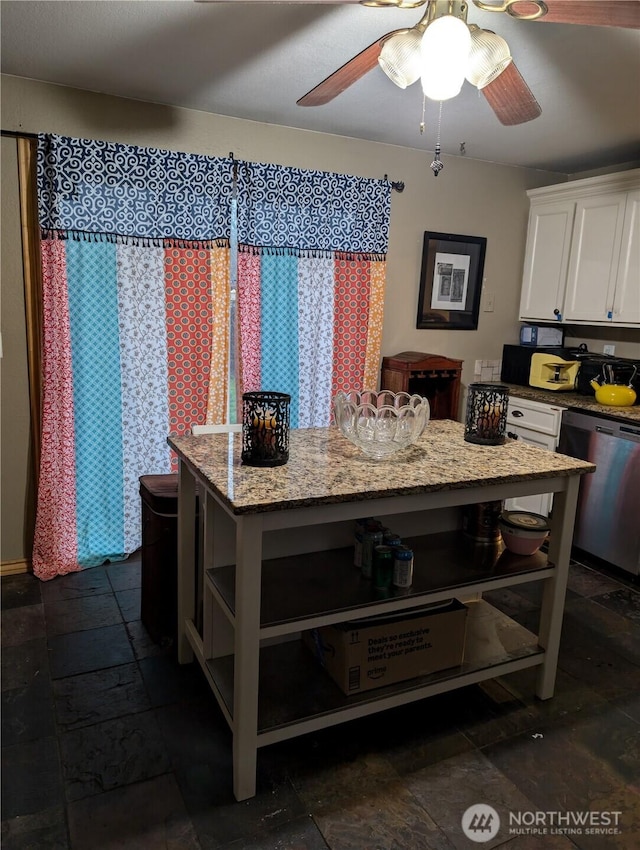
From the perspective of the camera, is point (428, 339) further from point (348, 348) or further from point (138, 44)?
point (138, 44)

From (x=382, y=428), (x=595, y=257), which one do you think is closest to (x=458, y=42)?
(x=382, y=428)

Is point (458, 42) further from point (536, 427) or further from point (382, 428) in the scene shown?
point (536, 427)

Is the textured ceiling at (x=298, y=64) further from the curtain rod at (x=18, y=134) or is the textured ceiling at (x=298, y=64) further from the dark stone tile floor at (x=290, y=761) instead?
the dark stone tile floor at (x=290, y=761)

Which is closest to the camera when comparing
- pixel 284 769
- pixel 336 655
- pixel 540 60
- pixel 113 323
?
pixel 284 769

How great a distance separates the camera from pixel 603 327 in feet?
13.5

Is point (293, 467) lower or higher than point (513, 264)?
lower

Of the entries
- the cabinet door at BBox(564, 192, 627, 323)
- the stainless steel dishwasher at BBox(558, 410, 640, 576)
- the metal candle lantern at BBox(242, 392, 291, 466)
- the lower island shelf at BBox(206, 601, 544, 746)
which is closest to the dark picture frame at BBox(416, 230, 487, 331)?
the cabinet door at BBox(564, 192, 627, 323)

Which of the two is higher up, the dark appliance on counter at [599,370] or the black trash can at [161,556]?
the dark appliance on counter at [599,370]

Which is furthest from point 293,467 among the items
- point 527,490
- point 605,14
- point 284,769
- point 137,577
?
point 137,577

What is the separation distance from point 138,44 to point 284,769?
2.61 metres

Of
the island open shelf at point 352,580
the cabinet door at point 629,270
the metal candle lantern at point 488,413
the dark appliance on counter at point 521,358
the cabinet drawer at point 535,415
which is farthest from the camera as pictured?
the dark appliance on counter at point 521,358

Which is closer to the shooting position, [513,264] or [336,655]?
[336,655]

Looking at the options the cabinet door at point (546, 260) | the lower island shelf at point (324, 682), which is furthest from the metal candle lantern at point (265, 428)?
the cabinet door at point (546, 260)

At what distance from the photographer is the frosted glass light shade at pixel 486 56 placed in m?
1.65
